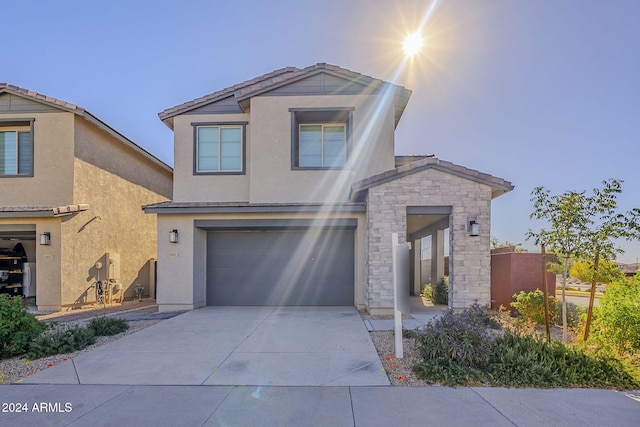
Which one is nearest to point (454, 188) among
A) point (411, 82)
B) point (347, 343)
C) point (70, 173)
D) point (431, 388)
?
point (411, 82)

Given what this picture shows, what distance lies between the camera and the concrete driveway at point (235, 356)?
511 centimetres

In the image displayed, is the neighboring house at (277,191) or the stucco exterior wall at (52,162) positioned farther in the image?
the stucco exterior wall at (52,162)

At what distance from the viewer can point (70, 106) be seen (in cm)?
1123

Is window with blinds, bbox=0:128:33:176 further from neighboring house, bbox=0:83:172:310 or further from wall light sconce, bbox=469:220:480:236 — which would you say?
wall light sconce, bbox=469:220:480:236

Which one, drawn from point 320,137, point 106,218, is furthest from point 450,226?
point 106,218

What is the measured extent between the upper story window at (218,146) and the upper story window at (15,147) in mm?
5620

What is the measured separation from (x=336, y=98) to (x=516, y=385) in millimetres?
8906

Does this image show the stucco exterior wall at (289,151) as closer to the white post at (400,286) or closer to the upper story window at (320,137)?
the upper story window at (320,137)

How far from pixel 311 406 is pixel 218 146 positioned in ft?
30.2

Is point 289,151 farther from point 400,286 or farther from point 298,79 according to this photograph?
point 400,286

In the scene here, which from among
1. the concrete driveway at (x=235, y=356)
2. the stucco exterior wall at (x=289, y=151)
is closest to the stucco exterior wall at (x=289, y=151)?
the stucco exterior wall at (x=289, y=151)

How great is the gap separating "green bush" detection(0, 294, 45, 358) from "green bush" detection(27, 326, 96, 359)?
20 cm

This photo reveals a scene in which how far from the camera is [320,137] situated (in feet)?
37.4

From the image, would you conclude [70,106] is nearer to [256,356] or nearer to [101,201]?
[101,201]
